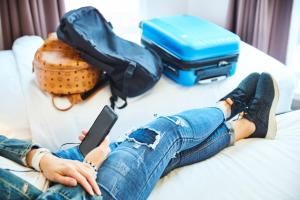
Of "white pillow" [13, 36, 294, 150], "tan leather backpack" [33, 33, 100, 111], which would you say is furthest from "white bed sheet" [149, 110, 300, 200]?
"tan leather backpack" [33, 33, 100, 111]

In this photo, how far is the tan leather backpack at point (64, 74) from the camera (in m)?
→ 1.40

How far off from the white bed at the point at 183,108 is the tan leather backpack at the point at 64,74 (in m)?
0.05

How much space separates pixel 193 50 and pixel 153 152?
58 cm

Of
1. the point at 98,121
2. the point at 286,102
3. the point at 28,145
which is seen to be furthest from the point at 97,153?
the point at 286,102

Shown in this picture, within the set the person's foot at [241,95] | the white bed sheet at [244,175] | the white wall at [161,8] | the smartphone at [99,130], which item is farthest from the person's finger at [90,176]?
the white wall at [161,8]

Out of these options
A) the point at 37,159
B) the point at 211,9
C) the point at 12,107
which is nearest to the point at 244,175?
the point at 37,159

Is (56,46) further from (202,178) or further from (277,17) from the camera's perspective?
(277,17)

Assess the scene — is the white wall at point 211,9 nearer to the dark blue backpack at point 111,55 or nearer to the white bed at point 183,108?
the white bed at point 183,108

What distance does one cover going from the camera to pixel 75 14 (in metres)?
1.51

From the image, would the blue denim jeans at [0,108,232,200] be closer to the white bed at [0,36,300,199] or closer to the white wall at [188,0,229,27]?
the white bed at [0,36,300,199]

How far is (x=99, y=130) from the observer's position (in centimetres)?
111

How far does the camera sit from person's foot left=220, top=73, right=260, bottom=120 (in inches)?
58.5

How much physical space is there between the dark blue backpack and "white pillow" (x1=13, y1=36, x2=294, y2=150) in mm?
58

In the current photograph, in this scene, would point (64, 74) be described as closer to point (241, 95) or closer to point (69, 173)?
point (69, 173)
